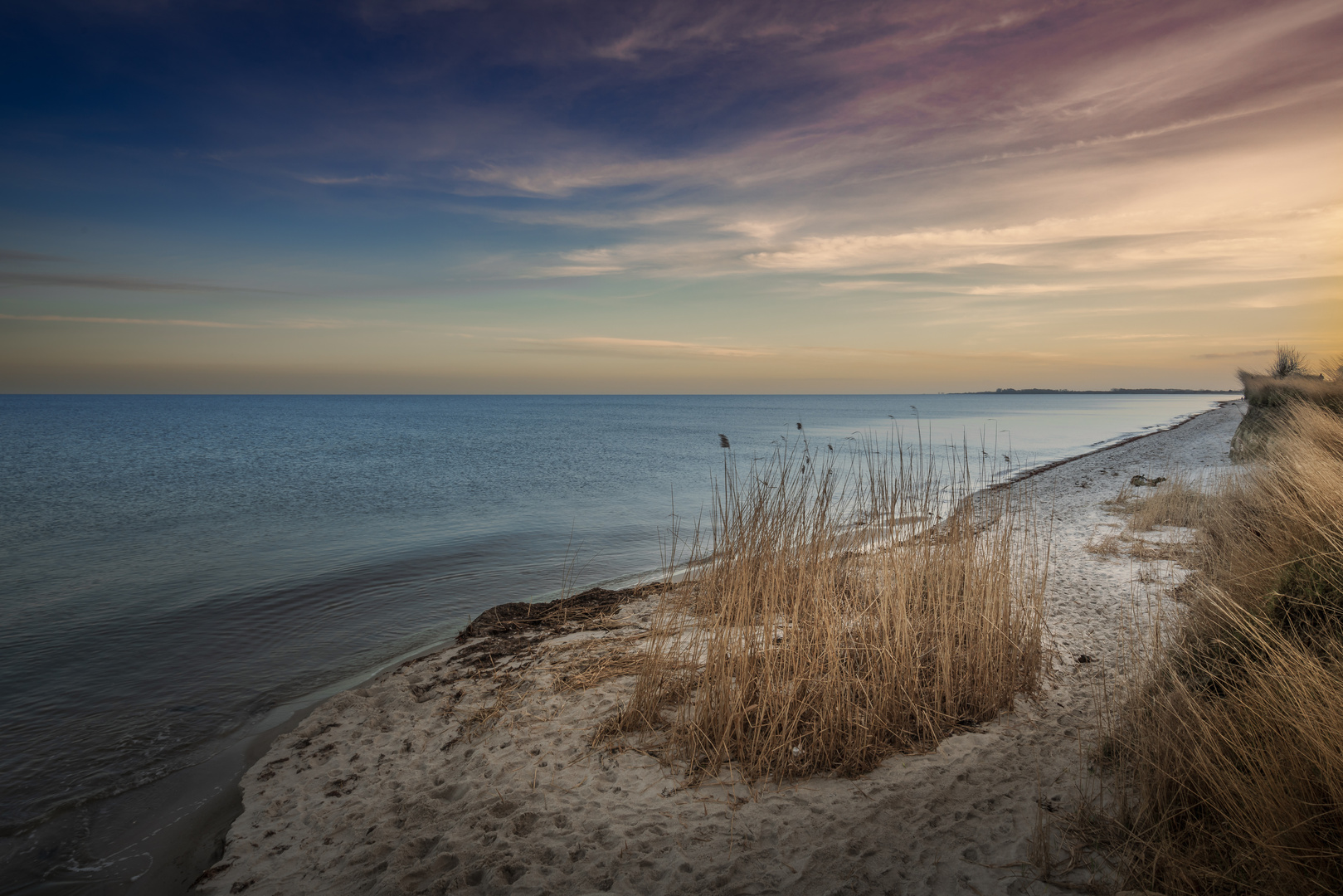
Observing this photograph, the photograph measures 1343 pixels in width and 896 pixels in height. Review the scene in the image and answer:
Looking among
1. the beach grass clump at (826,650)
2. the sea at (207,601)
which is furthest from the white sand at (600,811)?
the sea at (207,601)

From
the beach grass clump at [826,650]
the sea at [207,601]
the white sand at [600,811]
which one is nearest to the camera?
the white sand at [600,811]

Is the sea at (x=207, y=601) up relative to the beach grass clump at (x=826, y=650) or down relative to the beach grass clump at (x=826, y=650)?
down

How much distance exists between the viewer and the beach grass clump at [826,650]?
3.87 metres

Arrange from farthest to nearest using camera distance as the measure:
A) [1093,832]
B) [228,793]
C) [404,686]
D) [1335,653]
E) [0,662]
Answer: [0,662] → [404,686] → [228,793] → [1335,653] → [1093,832]

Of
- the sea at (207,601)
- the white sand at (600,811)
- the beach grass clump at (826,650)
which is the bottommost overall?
the sea at (207,601)

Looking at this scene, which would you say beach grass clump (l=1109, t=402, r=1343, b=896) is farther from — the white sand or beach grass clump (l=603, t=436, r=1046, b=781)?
beach grass clump (l=603, t=436, r=1046, b=781)

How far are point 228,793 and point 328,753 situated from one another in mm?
641

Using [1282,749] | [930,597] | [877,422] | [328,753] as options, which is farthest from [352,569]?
[877,422]

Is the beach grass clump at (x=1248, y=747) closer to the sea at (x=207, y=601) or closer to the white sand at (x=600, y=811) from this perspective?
the white sand at (x=600, y=811)

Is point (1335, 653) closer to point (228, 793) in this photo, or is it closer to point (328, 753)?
point (328, 753)

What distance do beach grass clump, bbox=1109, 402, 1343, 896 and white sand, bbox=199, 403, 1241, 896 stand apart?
1.09ft

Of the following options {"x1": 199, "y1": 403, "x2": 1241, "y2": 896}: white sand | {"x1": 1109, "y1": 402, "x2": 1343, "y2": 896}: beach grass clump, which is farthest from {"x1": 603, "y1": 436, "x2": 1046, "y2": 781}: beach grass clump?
{"x1": 1109, "y1": 402, "x2": 1343, "y2": 896}: beach grass clump

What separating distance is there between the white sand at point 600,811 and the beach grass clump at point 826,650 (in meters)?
0.19

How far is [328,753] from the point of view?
4.66 meters
